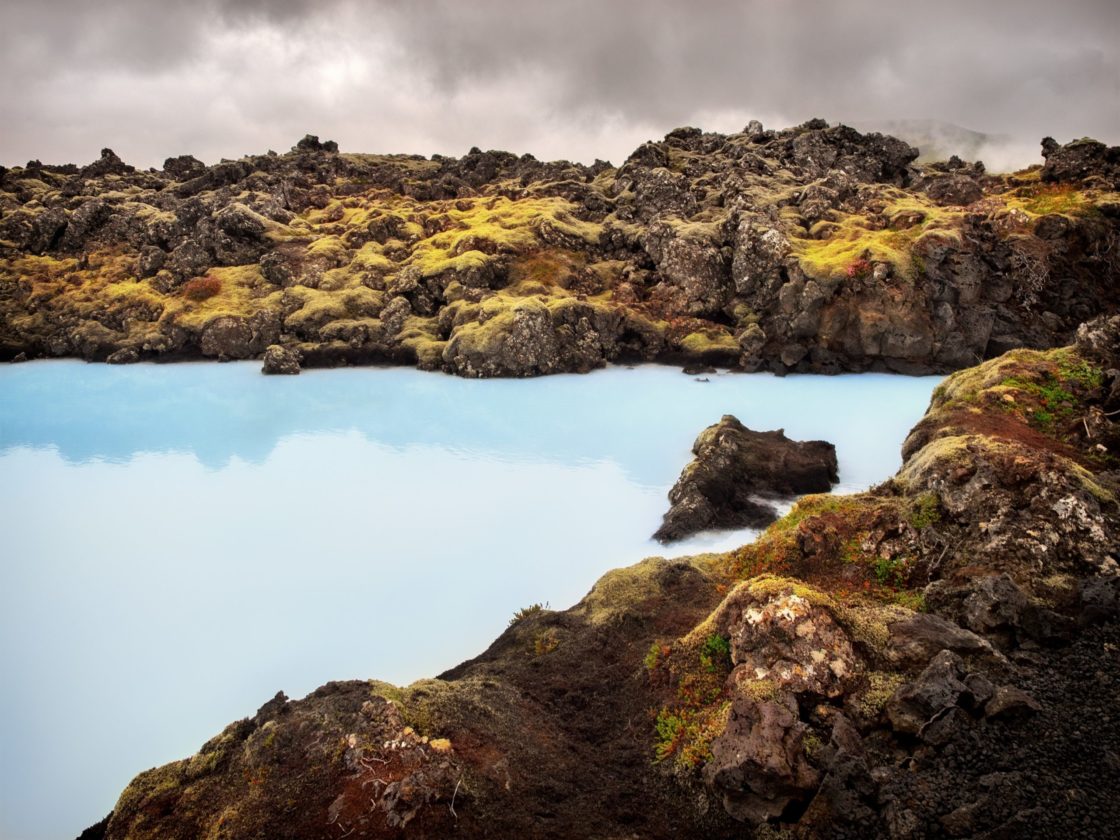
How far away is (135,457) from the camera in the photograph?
3098cm

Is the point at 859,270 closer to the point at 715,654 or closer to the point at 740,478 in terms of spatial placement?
the point at 740,478

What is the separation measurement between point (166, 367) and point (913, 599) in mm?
53852

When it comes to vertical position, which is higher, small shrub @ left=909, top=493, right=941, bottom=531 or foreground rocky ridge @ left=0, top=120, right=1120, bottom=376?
foreground rocky ridge @ left=0, top=120, right=1120, bottom=376

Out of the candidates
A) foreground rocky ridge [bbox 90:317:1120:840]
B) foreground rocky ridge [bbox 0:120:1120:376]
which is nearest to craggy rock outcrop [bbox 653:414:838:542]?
foreground rocky ridge [bbox 90:317:1120:840]

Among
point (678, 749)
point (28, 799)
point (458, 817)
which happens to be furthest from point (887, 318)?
point (28, 799)

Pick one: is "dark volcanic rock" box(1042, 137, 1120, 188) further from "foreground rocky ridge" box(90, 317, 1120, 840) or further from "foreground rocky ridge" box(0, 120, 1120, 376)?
"foreground rocky ridge" box(90, 317, 1120, 840)

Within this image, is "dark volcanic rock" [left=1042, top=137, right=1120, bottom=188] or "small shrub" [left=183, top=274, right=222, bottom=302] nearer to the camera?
"dark volcanic rock" [left=1042, top=137, right=1120, bottom=188]

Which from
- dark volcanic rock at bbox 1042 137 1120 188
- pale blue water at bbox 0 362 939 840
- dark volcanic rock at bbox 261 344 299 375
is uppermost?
dark volcanic rock at bbox 1042 137 1120 188

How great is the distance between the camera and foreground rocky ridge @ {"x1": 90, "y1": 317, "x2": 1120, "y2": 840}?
7.65 meters

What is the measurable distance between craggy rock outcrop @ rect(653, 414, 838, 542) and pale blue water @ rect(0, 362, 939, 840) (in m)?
0.86

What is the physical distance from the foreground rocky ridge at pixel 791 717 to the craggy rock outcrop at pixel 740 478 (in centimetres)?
788

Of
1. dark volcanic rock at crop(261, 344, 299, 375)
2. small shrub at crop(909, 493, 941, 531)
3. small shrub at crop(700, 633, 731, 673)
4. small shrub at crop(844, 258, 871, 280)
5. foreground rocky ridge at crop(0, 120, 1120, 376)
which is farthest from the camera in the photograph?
dark volcanic rock at crop(261, 344, 299, 375)

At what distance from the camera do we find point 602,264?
2247 inches

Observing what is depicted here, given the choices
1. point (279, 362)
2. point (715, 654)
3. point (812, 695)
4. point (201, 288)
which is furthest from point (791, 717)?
point (201, 288)
